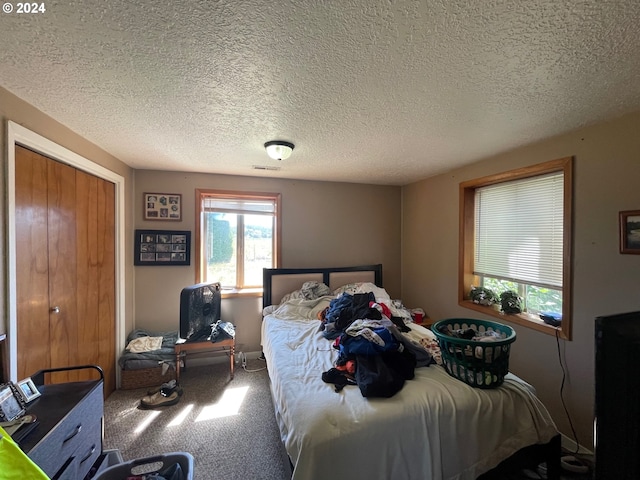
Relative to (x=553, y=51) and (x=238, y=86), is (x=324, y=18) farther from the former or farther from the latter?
(x=553, y=51)

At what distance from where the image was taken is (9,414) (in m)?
1.09

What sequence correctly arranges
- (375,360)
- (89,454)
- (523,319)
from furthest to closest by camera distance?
(523,319)
(375,360)
(89,454)

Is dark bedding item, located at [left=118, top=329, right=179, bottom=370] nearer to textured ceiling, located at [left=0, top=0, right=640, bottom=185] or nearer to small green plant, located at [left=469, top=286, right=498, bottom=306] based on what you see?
textured ceiling, located at [left=0, top=0, right=640, bottom=185]

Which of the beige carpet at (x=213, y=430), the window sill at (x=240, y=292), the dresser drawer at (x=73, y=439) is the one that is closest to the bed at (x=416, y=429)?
the beige carpet at (x=213, y=430)

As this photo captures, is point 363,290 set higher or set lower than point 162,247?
lower

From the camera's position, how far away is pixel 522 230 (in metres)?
2.31

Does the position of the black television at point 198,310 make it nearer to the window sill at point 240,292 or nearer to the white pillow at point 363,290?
the window sill at point 240,292

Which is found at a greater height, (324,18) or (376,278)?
(324,18)

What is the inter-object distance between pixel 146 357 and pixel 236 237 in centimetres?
161

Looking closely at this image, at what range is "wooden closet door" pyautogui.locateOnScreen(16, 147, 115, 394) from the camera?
156 cm

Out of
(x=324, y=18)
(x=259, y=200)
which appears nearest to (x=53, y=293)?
(x=259, y=200)

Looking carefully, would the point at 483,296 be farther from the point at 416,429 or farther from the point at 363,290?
the point at 416,429

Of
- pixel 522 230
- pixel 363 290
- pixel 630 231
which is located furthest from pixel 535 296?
pixel 363 290

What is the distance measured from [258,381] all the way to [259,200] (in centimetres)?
218
